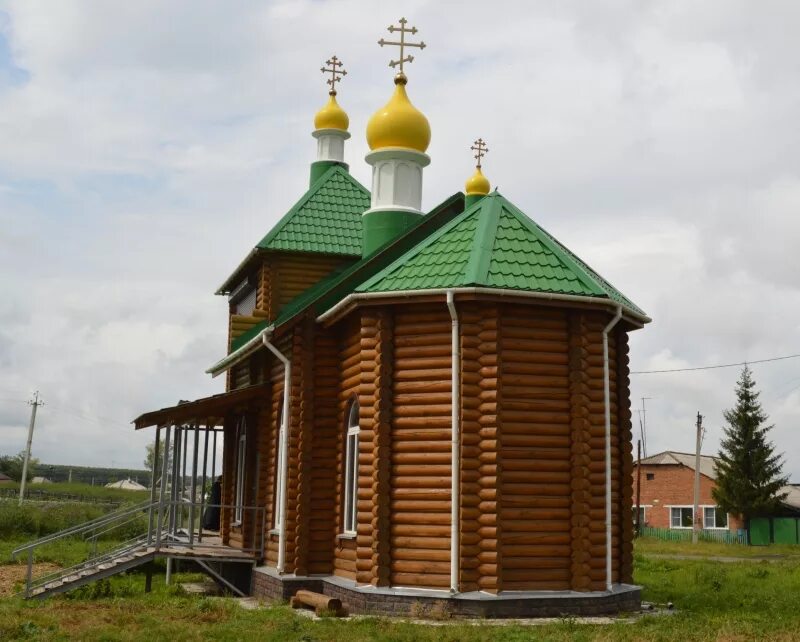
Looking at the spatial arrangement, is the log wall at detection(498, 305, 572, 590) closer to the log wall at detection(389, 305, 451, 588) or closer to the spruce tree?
the log wall at detection(389, 305, 451, 588)

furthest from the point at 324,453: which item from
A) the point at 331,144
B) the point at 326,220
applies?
the point at 331,144

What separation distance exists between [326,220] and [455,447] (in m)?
7.37

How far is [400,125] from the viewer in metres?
16.6

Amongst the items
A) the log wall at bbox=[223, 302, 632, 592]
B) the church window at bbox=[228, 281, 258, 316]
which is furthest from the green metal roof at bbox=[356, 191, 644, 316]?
the church window at bbox=[228, 281, 258, 316]

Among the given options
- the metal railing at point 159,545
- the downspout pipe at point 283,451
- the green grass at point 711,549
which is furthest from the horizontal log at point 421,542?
the green grass at point 711,549

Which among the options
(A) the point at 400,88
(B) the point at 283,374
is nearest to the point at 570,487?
(B) the point at 283,374

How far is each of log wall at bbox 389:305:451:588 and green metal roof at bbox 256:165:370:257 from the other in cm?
508

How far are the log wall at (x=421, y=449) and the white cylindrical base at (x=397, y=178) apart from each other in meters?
4.47

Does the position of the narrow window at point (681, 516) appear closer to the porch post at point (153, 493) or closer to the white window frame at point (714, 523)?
the white window frame at point (714, 523)

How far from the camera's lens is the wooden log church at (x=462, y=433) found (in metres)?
11.9

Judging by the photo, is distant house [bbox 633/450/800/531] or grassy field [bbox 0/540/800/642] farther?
distant house [bbox 633/450/800/531]

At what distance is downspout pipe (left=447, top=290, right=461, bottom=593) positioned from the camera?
11695 mm

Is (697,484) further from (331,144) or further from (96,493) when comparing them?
(96,493)

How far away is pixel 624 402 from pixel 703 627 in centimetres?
A: 348
